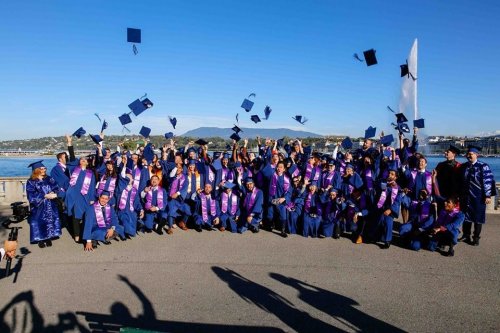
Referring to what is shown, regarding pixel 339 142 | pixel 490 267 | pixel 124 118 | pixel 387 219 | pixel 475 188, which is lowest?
pixel 490 267

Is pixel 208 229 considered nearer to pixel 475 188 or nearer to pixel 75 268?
pixel 75 268

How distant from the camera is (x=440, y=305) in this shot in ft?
16.4

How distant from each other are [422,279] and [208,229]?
16.0 ft

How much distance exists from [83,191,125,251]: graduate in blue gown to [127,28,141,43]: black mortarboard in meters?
4.38

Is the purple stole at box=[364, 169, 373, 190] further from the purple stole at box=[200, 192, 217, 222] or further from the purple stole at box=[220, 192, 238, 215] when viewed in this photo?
the purple stole at box=[200, 192, 217, 222]

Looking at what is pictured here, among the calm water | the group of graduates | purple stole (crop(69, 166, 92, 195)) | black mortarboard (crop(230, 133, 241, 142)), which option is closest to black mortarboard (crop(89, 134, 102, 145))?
the group of graduates

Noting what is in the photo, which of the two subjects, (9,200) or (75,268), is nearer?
(75,268)

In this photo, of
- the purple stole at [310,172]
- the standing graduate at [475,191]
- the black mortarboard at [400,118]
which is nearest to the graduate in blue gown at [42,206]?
the purple stole at [310,172]

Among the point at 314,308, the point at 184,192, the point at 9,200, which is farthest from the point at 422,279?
the point at 9,200

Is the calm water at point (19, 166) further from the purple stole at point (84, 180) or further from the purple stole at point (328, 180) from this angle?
the purple stole at point (328, 180)

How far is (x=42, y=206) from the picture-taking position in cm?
768

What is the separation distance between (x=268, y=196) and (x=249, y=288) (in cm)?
392

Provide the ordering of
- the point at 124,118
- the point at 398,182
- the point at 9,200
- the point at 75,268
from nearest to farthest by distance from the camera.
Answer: the point at 75,268, the point at 398,182, the point at 124,118, the point at 9,200

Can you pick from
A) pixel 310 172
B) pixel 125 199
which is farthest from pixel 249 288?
pixel 310 172
